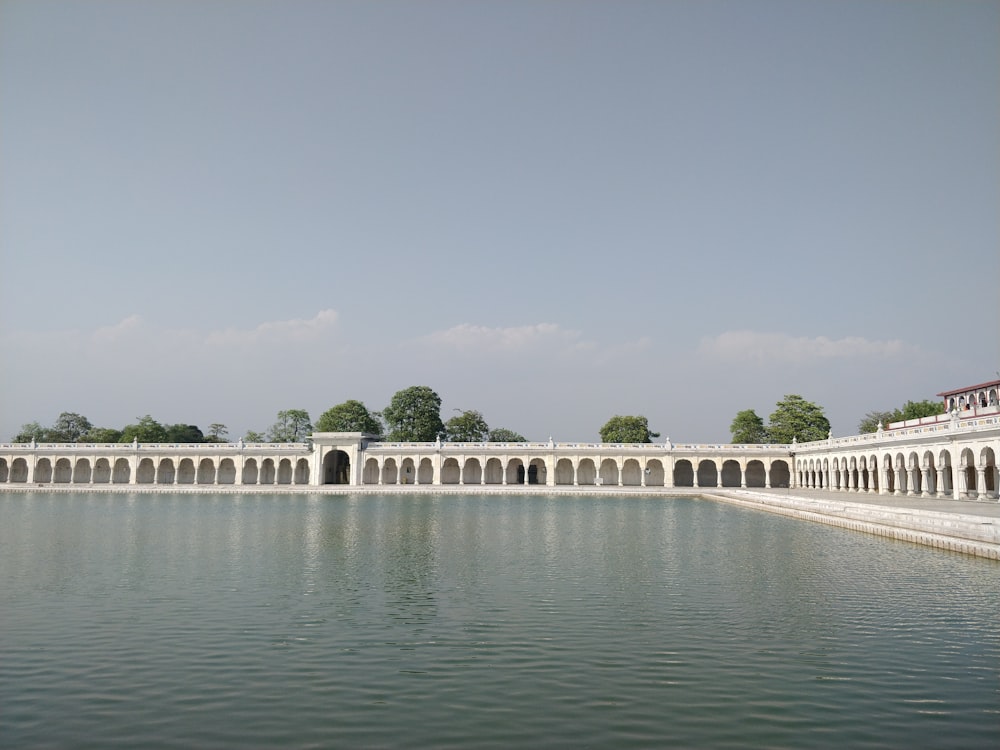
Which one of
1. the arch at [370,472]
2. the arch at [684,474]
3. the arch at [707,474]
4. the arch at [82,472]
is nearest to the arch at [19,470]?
the arch at [82,472]

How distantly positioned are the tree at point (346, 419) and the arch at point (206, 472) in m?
14.3

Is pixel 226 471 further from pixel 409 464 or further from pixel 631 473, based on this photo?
pixel 631 473

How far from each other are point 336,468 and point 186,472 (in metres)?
14.3

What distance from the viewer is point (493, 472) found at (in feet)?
230

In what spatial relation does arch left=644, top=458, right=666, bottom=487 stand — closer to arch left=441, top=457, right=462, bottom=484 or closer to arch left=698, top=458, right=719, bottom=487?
arch left=698, top=458, right=719, bottom=487

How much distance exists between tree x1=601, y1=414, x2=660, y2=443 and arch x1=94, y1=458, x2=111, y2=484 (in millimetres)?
50399

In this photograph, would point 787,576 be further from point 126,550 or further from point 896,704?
point 126,550

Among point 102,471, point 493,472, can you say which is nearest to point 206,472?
point 102,471

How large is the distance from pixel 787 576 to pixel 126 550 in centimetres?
1782

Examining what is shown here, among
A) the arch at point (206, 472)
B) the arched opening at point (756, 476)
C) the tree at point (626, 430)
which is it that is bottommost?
the arched opening at point (756, 476)

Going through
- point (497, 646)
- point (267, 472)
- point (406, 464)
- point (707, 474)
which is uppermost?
point (406, 464)

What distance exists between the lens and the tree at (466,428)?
84.6 m

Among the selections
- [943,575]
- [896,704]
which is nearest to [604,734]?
[896,704]

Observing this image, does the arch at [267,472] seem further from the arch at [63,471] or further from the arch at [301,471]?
the arch at [63,471]
